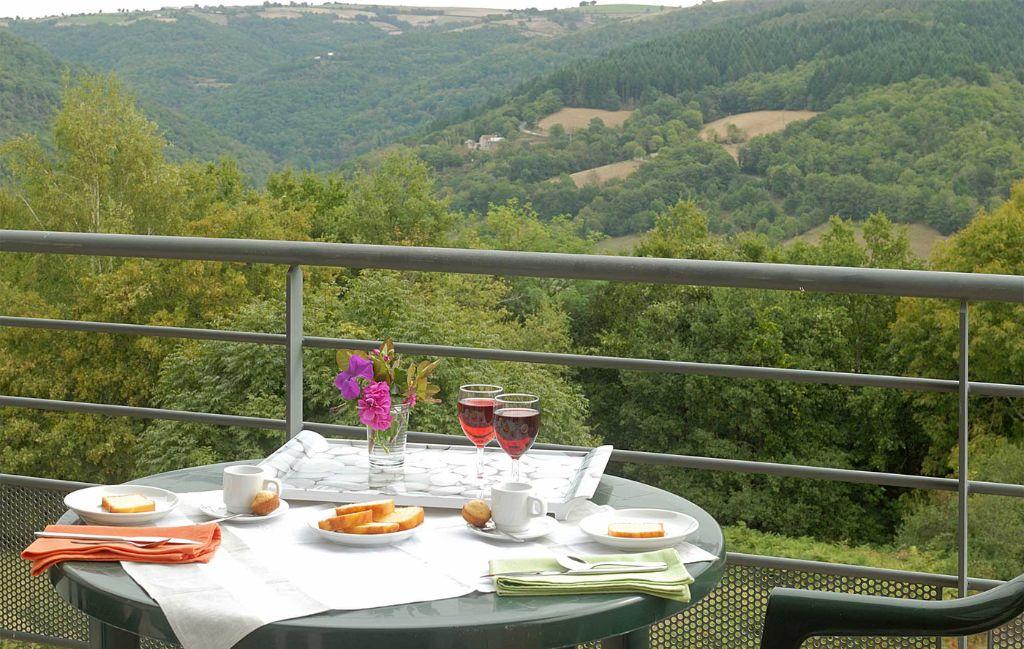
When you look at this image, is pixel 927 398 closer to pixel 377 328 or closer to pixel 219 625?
pixel 377 328

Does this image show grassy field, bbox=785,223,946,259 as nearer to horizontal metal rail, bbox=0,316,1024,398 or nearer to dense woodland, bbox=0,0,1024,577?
dense woodland, bbox=0,0,1024,577

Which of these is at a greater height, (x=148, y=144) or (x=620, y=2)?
(x=620, y=2)

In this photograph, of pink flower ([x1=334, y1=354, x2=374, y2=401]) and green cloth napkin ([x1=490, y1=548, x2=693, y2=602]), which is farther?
pink flower ([x1=334, y1=354, x2=374, y2=401])

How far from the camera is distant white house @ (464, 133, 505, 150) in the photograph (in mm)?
34875

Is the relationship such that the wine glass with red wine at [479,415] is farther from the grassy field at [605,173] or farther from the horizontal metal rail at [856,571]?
the grassy field at [605,173]

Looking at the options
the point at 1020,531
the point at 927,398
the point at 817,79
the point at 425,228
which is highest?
the point at 817,79

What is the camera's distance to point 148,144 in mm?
26781

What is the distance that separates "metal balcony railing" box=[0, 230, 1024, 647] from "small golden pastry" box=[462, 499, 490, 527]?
0.49 m

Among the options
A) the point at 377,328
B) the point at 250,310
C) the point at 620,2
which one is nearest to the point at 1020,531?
the point at 377,328

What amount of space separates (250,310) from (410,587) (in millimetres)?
20535

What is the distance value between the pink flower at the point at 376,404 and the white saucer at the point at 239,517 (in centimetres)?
14

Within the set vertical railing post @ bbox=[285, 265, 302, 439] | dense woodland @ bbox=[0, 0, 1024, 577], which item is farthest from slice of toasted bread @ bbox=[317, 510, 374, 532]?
dense woodland @ bbox=[0, 0, 1024, 577]

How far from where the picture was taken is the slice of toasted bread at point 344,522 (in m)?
1.19

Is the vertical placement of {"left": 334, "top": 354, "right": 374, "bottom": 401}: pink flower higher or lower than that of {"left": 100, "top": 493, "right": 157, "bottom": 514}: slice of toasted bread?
higher
